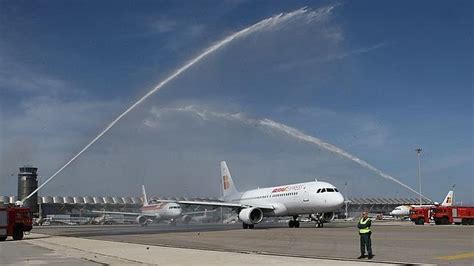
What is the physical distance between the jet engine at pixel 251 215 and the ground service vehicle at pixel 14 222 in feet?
70.1

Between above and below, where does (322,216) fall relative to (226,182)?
below

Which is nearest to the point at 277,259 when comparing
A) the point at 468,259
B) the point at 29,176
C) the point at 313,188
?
the point at 468,259

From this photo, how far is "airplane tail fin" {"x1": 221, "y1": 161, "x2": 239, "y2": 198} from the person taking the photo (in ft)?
233

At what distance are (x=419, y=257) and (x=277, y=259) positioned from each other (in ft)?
16.1

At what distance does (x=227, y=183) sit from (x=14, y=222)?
1458 inches

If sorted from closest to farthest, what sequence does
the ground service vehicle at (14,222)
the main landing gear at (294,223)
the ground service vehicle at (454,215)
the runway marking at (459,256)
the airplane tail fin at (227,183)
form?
the runway marking at (459,256), the ground service vehicle at (14,222), the main landing gear at (294,223), the ground service vehicle at (454,215), the airplane tail fin at (227,183)

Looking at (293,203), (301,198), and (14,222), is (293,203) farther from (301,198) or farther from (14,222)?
(14,222)

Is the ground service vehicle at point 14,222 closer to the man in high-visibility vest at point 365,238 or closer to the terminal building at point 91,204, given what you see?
the man in high-visibility vest at point 365,238

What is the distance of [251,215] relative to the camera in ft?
174

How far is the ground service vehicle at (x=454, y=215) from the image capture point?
2280 inches

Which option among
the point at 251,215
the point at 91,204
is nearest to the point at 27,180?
the point at 91,204

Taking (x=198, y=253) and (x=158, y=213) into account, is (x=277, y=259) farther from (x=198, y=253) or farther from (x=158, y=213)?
(x=158, y=213)

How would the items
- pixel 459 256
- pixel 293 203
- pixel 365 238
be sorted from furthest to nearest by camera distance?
1. pixel 293 203
2. pixel 365 238
3. pixel 459 256

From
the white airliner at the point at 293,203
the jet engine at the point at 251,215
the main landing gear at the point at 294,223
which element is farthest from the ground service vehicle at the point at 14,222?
the main landing gear at the point at 294,223
